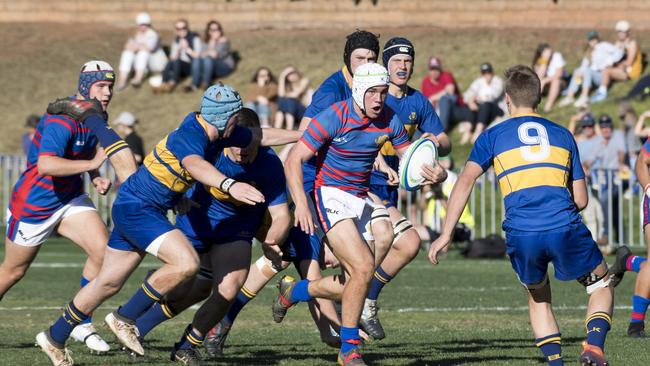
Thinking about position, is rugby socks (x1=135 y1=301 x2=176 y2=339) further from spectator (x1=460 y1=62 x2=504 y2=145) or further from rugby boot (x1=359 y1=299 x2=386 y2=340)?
spectator (x1=460 y1=62 x2=504 y2=145)

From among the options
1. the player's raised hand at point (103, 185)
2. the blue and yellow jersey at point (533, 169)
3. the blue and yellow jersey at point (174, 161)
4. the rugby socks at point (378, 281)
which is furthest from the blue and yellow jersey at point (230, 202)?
the blue and yellow jersey at point (533, 169)

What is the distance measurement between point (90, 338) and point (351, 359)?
2.39 m

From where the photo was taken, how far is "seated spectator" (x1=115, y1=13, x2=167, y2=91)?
30.7m

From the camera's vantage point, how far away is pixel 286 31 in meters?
34.6

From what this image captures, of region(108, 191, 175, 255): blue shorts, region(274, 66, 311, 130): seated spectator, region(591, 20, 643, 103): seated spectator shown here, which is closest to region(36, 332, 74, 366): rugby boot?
region(108, 191, 175, 255): blue shorts

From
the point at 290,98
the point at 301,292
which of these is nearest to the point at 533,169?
the point at 301,292

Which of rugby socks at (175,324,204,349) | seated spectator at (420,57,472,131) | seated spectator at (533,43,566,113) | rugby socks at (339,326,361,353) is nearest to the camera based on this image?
rugby socks at (339,326,361,353)

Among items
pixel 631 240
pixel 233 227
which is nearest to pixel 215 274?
pixel 233 227

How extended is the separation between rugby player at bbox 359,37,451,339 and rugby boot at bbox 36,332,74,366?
104 inches

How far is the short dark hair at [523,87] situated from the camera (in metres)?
8.27

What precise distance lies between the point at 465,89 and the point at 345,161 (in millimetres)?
19564

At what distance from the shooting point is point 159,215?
8930 millimetres

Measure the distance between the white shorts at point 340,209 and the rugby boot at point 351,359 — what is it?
85 cm

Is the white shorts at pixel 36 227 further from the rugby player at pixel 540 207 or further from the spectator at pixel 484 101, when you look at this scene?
the spectator at pixel 484 101
